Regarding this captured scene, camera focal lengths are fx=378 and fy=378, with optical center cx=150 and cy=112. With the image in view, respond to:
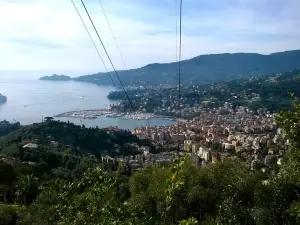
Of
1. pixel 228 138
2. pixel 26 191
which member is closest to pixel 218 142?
pixel 228 138

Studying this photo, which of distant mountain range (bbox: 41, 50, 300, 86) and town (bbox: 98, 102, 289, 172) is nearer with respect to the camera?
town (bbox: 98, 102, 289, 172)

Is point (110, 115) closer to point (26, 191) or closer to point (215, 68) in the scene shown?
point (26, 191)

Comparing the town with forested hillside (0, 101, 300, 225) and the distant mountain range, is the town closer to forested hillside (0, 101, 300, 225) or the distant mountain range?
forested hillside (0, 101, 300, 225)

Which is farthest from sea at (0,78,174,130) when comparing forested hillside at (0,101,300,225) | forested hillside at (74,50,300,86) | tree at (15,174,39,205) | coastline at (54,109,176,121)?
forested hillside at (0,101,300,225)

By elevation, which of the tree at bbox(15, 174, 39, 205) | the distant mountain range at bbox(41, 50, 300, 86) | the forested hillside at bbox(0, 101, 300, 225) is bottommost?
the tree at bbox(15, 174, 39, 205)

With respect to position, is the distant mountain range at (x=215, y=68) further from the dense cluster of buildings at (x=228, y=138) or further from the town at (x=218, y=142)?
the town at (x=218, y=142)

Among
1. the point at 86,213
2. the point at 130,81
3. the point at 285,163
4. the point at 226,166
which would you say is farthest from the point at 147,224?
the point at 130,81

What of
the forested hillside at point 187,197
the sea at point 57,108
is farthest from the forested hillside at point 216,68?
the forested hillside at point 187,197

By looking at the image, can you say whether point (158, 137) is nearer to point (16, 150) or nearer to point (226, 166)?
point (16, 150)
